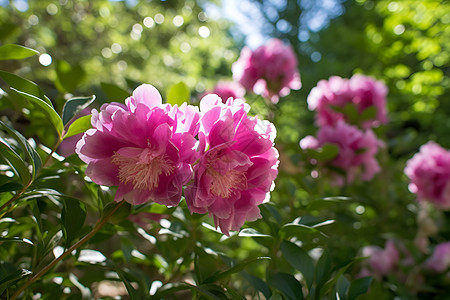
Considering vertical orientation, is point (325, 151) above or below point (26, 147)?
below

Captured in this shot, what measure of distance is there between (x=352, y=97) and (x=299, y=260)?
36.0 inches

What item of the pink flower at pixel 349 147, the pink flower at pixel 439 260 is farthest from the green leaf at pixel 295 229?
the pink flower at pixel 439 260

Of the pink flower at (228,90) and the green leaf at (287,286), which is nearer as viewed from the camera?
the green leaf at (287,286)

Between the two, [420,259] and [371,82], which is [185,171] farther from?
[371,82]

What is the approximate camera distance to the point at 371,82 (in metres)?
1.30

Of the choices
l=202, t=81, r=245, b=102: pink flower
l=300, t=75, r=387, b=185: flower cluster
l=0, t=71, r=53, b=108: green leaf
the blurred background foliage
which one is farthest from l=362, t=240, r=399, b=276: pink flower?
l=0, t=71, r=53, b=108: green leaf

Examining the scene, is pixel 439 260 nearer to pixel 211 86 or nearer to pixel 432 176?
pixel 432 176

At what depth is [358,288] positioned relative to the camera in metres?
0.53

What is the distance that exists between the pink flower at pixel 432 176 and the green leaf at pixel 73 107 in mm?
1101

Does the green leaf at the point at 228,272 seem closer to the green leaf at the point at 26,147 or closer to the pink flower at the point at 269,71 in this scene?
the green leaf at the point at 26,147

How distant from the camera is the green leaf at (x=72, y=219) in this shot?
458 millimetres

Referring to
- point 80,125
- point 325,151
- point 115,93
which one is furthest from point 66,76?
point 325,151

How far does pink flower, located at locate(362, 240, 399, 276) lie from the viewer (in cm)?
106

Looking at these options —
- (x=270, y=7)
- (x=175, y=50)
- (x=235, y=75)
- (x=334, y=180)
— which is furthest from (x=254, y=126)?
(x=270, y=7)
